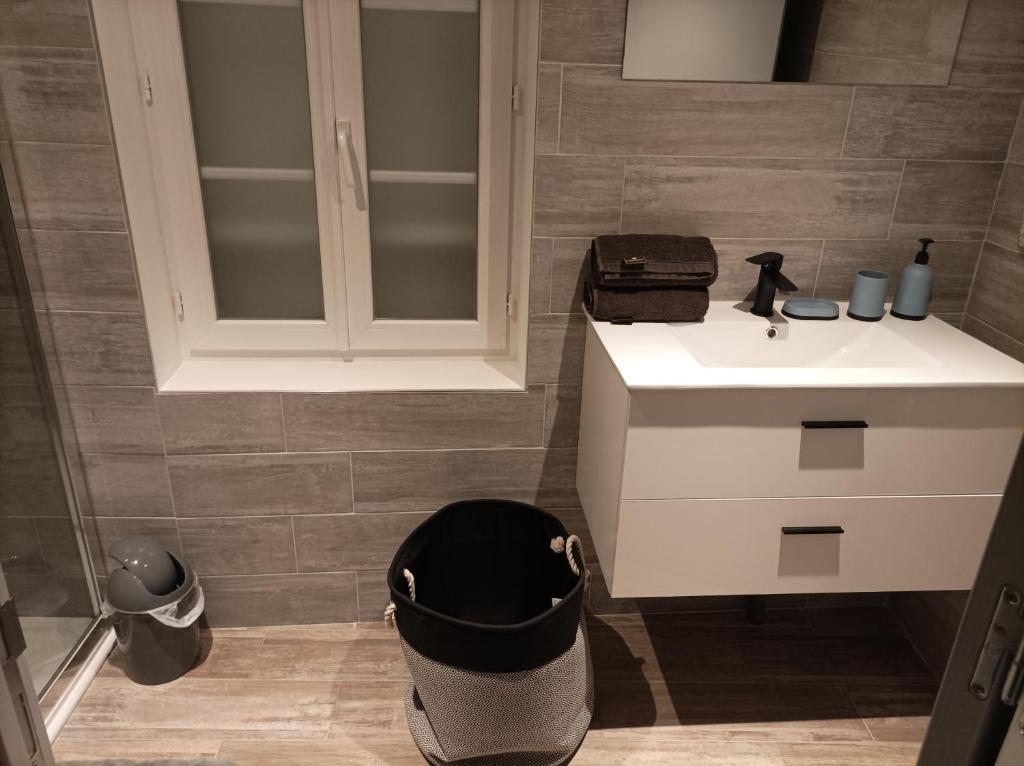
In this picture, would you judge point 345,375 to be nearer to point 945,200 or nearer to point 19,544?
point 19,544

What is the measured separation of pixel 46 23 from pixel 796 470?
5.87 ft

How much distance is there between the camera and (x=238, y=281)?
204 cm

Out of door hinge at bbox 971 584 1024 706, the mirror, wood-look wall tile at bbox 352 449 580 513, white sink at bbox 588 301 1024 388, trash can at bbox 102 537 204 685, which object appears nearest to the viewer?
door hinge at bbox 971 584 1024 706

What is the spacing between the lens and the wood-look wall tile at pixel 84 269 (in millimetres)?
1777

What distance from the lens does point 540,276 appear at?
190 centimetres

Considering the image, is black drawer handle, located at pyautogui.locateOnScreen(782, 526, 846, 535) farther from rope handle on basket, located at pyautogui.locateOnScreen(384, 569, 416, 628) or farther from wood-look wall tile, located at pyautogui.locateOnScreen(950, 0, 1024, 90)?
wood-look wall tile, located at pyautogui.locateOnScreen(950, 0, 1024, 90)

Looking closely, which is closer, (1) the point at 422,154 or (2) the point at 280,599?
(1) the point at 422,154

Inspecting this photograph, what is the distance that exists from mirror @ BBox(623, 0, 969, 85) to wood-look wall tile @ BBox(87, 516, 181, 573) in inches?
64.0

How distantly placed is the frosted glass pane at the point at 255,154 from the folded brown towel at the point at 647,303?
2.52 ft

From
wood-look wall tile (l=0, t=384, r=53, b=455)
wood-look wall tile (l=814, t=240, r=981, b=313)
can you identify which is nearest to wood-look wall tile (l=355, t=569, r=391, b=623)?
wood-look wall tile (l=0, t=384, r=53, b=455)

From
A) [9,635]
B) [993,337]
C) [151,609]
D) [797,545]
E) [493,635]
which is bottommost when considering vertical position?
[151,609]

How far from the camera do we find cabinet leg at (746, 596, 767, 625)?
2259 millimetres

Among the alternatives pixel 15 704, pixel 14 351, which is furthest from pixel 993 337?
pixel 14 351

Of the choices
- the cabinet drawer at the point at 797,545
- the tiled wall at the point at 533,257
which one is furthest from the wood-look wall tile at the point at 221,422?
the cabinet drawer at the point at 797,545
